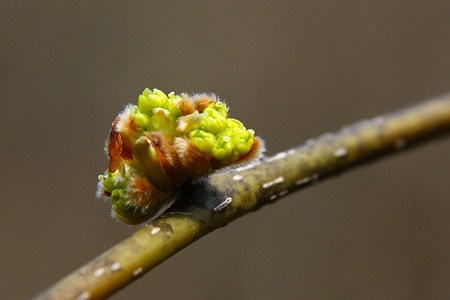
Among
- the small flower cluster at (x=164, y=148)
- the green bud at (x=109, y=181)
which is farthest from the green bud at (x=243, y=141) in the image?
the green bud at (x=109, y=181)

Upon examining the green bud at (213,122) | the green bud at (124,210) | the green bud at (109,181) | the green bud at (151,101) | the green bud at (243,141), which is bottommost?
the green bud at (124,210)

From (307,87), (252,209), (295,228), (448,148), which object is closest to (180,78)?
(307,87)

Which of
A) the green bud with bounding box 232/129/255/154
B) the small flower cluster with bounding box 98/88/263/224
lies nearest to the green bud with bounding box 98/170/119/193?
the small flower cluster with bounding box 98/88/263/224

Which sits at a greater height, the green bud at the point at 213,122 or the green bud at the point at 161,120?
the green bud at the point at 161,120

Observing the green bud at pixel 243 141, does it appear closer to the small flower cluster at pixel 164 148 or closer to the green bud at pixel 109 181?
the small flower cluster at pixel 164 148

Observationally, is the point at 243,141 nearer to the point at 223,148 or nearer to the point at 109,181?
the point at 223,148

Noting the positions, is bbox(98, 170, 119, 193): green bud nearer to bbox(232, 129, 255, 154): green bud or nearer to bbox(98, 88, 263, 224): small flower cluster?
bbox(98, 88, 263, 224): small flower cluster
